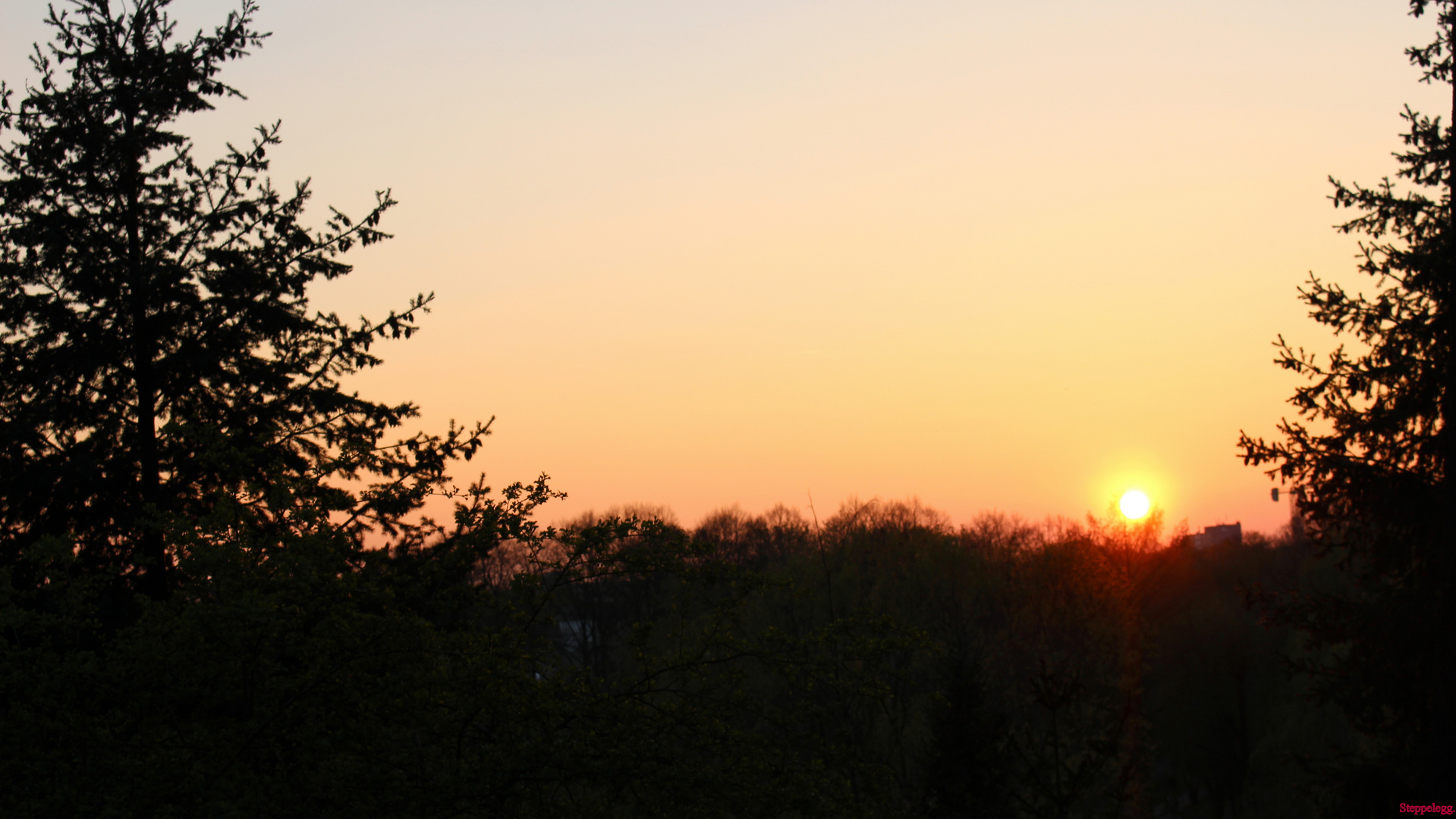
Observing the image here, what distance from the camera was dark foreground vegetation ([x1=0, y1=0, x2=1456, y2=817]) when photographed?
309 inches

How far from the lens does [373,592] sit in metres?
7.93

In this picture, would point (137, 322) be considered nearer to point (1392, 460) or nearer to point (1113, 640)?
point (1392, 460)

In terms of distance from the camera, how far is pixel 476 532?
9.10m

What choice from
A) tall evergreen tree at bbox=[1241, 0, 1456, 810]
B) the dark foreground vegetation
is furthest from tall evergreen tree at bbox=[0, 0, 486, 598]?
tall evergreen tree at bbox=[1241, 0, 1456, 810]

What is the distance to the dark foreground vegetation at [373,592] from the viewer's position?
25.8 feet

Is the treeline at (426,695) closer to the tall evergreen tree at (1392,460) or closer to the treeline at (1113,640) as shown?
the tall evergreen tree at (1392,460)

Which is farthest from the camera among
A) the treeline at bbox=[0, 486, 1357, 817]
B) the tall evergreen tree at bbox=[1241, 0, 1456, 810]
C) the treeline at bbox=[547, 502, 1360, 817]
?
the treeline at bbox=[547, 502, 1360, 817]

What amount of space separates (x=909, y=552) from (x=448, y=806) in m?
48.8

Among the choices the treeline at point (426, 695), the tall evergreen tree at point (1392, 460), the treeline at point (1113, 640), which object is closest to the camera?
the treeline at point (426, 695)

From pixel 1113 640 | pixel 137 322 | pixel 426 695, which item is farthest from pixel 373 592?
pixel 1113 640

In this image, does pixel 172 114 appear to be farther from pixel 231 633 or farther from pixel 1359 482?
pixel 1359 482

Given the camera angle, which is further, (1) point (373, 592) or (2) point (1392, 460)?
(2) point (1392, 460)

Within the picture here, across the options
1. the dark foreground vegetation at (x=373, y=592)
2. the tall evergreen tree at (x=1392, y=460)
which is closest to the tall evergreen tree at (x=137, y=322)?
the dark foreground vegetation at (x=373, y=592)

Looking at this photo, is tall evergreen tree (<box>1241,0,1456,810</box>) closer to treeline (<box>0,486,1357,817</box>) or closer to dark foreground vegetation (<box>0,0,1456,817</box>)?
dark foreground vegetation (<box>0,0,1456,817</box>)
